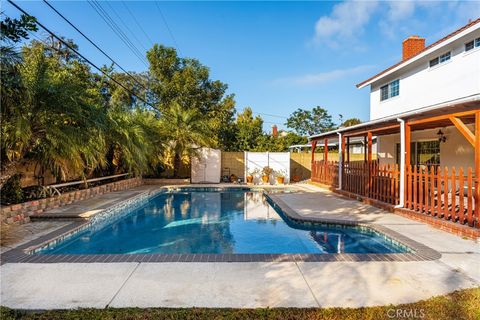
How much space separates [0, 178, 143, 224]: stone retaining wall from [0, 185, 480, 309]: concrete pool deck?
11.3ft

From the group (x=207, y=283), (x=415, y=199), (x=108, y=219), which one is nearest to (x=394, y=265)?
(x=207, y=283)

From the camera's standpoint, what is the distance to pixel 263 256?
16.5 ft

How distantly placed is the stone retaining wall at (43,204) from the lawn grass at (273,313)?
5.12 m

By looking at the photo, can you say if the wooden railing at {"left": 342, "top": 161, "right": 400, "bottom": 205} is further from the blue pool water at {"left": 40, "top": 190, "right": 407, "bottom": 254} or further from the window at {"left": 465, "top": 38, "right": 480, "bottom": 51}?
the window at {"left": 465, "top": 38, "right": 480, "bottom": 51}

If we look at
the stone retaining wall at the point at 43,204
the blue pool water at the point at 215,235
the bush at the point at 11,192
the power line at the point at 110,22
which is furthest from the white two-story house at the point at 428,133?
the bush at the point at 11,192

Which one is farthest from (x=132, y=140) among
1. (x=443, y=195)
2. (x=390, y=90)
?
(x=390, y=90)

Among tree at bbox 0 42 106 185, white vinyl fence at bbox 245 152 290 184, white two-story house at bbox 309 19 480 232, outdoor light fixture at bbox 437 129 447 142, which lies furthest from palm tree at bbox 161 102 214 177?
outdoor light fixture at bbox 437 129 447 142

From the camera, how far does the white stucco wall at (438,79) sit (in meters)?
10.3

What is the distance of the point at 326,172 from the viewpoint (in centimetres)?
1688

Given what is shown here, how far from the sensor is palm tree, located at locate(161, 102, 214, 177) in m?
17.6

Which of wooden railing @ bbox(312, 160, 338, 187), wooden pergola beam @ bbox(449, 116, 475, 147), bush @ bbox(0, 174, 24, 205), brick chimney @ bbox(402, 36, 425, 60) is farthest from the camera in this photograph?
wooden railing @ bbox(312, 160, 338, 187)

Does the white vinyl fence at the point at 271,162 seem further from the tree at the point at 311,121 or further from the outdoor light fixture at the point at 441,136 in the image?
the tree at the point at 311,121

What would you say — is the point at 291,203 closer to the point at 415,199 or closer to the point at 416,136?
the point at 415,199

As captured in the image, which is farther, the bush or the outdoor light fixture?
the outdoor light fixture
